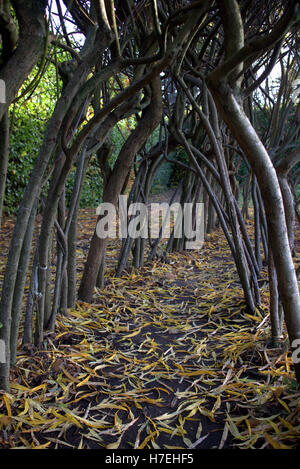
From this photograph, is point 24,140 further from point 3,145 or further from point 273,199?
point 273,199

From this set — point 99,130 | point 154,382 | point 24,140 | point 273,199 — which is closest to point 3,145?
point 99,130

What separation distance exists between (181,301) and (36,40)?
2291 millimetres

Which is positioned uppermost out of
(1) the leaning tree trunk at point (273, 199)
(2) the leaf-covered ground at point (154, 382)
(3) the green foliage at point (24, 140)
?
(3) the green foliage at point (24, 140)


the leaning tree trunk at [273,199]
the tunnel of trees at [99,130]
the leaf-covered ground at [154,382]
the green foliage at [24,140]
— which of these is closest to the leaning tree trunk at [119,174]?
the tunnel of trees at [99,130]

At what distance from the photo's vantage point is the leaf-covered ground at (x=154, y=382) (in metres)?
1.52

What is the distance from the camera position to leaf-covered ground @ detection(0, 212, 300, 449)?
1516 millimetres

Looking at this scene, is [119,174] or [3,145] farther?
[119,174]

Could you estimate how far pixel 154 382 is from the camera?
1978mm

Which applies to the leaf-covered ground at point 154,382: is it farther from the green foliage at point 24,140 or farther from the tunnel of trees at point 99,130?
the green foliage at point 24,140

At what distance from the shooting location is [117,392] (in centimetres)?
185

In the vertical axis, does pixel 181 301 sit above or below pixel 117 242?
below

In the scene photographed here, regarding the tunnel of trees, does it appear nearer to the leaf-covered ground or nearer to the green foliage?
the leaf-covered ground

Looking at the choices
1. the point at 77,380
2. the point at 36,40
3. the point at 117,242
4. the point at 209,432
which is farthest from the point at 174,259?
the point at 36,40
